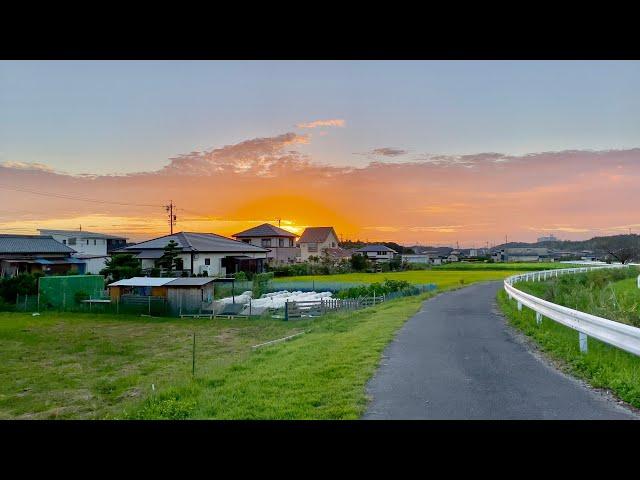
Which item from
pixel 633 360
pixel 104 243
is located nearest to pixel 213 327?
pixel 633 360

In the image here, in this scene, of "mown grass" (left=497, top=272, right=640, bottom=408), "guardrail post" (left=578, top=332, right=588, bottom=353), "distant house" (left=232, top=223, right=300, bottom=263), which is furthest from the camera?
"distant house" (left=232, top=223, right=300, bottom=263)

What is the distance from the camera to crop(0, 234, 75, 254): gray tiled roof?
97.8 feet

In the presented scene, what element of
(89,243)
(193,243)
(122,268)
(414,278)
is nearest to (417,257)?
(414,278)

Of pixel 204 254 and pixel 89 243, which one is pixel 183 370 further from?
pixel 89 243

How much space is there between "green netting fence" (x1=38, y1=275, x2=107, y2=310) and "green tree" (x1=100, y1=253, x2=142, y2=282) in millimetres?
3241

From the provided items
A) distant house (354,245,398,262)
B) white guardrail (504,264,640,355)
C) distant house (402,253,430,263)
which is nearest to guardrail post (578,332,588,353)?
white guardrail (504,264,640,355)

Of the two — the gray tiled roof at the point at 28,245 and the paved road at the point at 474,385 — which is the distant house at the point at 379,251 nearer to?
the gray tiled roof at the point at 28,245

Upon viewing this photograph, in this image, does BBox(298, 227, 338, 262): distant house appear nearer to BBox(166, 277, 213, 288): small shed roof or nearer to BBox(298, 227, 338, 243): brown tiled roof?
BBox(298, 227, 338, 243): brown tiled roof

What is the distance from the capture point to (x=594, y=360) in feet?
18.0

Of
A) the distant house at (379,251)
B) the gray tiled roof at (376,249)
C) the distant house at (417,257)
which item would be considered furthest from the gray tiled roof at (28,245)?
the distant house at (417,257)

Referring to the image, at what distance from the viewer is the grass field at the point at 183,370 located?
4.63m

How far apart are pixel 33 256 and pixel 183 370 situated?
2776 centimetres
